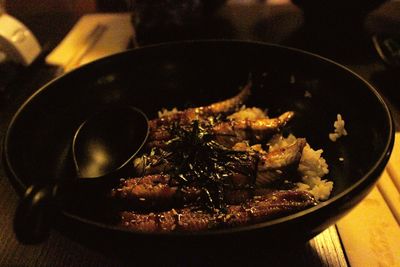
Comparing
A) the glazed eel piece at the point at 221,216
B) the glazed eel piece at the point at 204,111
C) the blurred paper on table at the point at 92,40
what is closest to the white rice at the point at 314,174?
the glazed eel piece at the point at 221,216

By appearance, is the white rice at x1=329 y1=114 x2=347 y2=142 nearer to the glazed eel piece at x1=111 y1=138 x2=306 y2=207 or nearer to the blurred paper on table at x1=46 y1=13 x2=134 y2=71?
the glazed eel piece at x1=111 y1=138 x2=306 y2=207

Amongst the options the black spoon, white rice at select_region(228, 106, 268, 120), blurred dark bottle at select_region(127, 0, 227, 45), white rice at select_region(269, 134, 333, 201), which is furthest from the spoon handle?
blurred dark bottle at select_region(127, 0, 227, 45)

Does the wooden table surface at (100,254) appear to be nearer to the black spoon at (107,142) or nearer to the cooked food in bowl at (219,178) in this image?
the cooked food in bowl at (219,178)

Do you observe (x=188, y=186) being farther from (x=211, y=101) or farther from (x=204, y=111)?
(x=211, y=101)

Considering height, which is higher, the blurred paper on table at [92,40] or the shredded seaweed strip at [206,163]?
the shredded seaweed strip at [206,163]

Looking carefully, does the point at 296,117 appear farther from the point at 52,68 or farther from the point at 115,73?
the point at 52,68

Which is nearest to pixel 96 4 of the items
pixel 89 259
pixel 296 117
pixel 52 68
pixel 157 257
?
pixel 52 68
